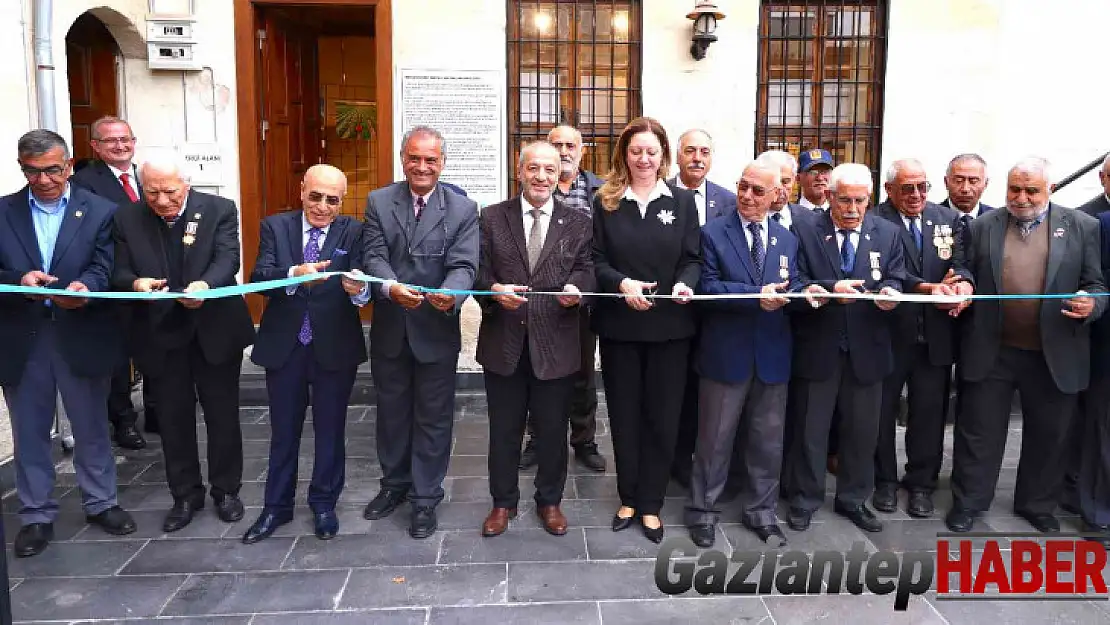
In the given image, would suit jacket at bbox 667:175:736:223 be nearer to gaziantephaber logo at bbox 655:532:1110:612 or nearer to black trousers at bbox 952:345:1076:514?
black trousers at bbox 952:345:1076:514

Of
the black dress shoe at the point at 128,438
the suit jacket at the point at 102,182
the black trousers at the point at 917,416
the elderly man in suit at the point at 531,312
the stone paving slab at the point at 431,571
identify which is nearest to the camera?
the stone paving slab at the point at 431,571

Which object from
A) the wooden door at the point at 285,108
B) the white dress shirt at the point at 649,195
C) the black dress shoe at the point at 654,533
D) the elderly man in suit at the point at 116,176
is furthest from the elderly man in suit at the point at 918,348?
the wooden door at the point at 285,108

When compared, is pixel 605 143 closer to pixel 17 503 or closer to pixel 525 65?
pixel 525 65

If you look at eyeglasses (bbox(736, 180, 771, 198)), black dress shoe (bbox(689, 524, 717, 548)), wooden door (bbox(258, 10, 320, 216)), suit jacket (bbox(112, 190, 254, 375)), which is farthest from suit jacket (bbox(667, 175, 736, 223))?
wooden door (bbox(258, 10, 320, 216))

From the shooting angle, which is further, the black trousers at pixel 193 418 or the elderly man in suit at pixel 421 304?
the black trousers at pixel 193 418

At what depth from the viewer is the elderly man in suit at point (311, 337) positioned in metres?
3.95

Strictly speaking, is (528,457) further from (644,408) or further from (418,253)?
(418,253)

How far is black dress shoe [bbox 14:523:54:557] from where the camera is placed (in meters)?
3.84

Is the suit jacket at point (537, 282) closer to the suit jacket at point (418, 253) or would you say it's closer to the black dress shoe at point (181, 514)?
the suit jacket at point (418, 253)

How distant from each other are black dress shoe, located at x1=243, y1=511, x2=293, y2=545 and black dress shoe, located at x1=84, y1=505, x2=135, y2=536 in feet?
2.07

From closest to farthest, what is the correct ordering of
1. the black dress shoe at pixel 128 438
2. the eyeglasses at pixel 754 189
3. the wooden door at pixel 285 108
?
1. the eyeglasses at pixel 754 189
2. the black dress shoe at pixel 128 438
3. the wooden door at pixel 285 108

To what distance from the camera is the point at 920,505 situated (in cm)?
439

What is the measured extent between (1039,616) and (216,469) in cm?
394

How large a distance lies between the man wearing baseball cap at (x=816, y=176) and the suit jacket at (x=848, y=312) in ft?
3.88
